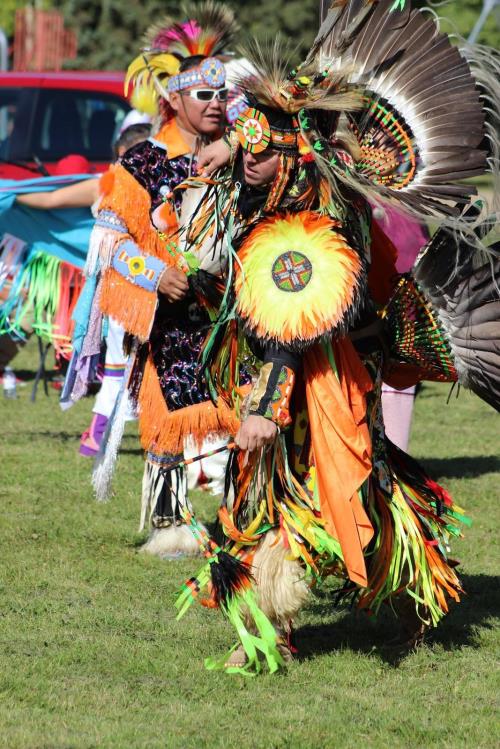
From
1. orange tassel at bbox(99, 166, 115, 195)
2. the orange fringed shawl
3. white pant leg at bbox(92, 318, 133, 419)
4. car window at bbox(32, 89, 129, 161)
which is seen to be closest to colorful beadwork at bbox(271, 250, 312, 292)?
the orange fringed shawl

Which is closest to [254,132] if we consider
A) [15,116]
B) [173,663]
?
[173,663]

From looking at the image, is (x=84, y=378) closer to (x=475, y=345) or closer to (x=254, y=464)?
(x=254, y=464)

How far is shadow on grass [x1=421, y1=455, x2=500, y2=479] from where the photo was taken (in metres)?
6.97

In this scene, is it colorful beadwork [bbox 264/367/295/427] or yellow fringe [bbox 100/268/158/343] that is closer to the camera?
colorful beadwork [bbox 264/367/295/427]

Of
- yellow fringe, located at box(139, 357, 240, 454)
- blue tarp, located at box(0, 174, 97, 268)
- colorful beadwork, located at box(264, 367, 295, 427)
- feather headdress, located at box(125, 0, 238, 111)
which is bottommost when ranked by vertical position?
yellow fringe, located at box(139, 357, 240, 454)

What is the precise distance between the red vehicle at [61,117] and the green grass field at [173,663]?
498cm

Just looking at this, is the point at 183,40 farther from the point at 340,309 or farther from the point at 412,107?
the point at 340,309

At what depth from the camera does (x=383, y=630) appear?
436 centimetres

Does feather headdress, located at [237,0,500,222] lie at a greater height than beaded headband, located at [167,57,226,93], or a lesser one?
lesser

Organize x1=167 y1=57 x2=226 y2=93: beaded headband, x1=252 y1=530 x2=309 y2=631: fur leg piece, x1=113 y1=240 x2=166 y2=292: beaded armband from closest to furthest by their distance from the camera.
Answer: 1. x1=252 y1=530 x2=309 y2=631: fur leg piece
2. x1=113 y1=240 x2=166 y2=292: beaded armband
3. x1=167 y1=57 x2=226 y2=93: beaded headband

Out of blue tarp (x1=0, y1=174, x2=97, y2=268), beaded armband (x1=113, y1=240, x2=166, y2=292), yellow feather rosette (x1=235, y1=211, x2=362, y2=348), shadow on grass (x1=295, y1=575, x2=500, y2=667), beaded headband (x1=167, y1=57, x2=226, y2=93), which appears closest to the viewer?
yellow feather rosette (x1=235, y1=211, x2=362, y2=348)

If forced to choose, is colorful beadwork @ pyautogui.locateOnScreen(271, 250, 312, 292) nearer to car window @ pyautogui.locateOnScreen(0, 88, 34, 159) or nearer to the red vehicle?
the red vehicle

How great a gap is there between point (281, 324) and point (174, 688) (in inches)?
44.6

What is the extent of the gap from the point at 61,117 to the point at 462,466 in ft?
17.0
